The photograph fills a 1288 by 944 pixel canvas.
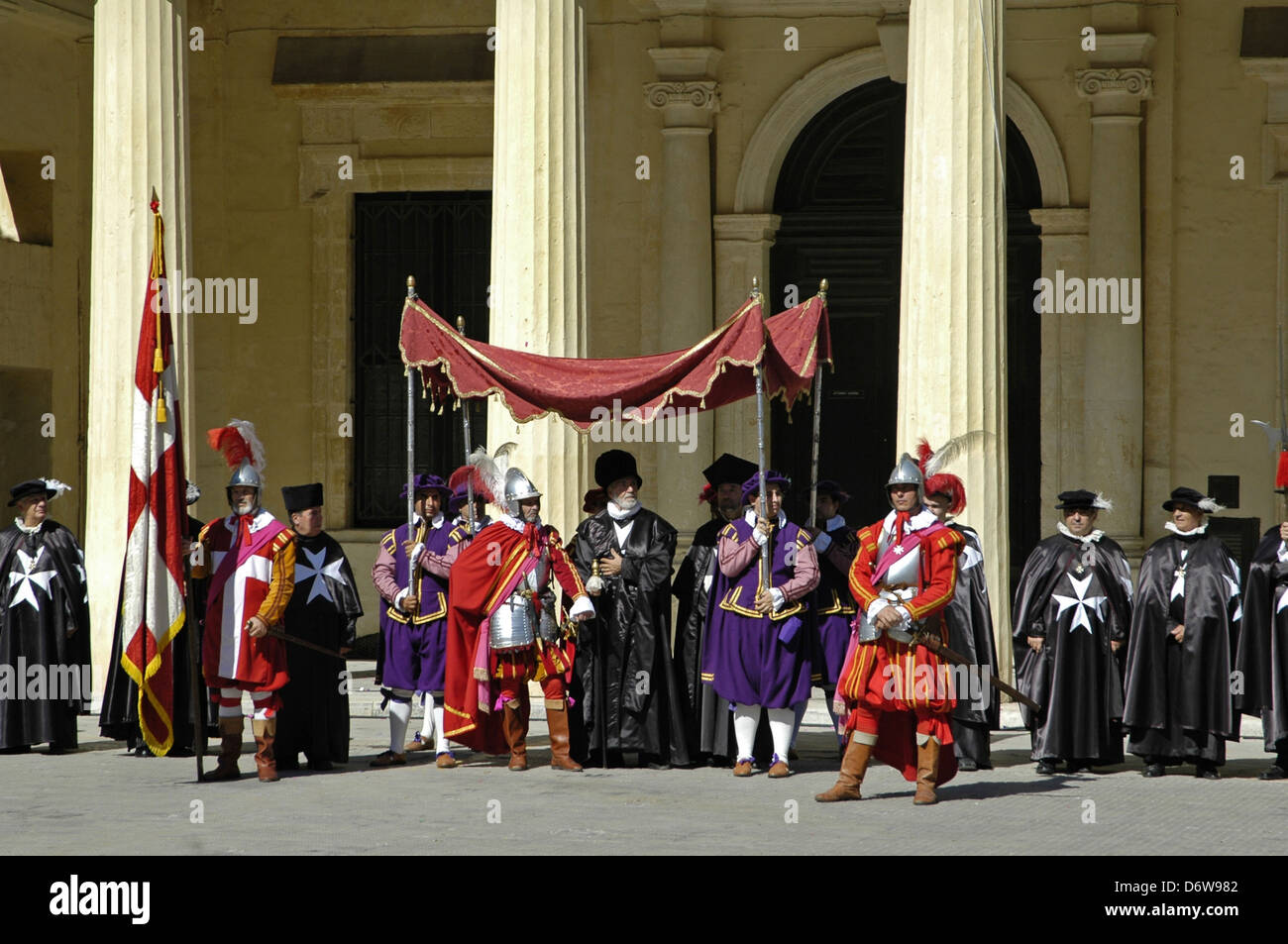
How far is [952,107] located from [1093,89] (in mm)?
4876

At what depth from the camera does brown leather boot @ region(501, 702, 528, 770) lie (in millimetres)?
11164

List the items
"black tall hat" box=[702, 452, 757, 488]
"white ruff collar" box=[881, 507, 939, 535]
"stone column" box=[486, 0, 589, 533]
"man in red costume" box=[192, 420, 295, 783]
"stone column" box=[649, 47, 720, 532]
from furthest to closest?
"stone column" box=[649, 47, 720, 532] < "stone column" box=[486, 0, 589, 533] < "black tall hat" box=[702, 452, 757, 488] < "man in red costume" box=[192, 420, 295, 783] < "white ruff collar" box=[881, 507, 939, 535]

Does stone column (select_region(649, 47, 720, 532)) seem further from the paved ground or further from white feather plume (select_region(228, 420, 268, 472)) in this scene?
white feather plume (select_region(228, 420, 268, 472))

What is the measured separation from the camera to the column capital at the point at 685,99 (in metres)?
18.1

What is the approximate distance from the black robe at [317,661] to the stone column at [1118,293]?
316 inches

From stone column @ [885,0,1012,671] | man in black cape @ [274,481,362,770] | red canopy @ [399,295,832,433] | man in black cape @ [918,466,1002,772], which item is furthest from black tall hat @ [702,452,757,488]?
man in black cape @ [274,481,362,770]

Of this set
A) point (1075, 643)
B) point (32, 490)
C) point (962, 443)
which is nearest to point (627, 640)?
point (1075, 643)

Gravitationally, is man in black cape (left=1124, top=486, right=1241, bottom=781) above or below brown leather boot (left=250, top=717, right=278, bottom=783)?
above

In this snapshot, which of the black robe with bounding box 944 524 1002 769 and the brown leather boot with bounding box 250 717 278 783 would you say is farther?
the black robe with bounding box 944 524 1002 769

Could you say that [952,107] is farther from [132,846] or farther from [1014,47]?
[132,846]

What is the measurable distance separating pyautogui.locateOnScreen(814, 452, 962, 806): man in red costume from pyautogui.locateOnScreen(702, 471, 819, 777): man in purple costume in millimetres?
990

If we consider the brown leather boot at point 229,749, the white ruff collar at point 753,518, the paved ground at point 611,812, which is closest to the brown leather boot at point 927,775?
the paved ground at point 611,812

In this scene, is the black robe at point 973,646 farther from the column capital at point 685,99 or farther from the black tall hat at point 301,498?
the column capital at point 685,99

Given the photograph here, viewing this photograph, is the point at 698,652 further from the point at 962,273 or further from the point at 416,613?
the point at 962,273
